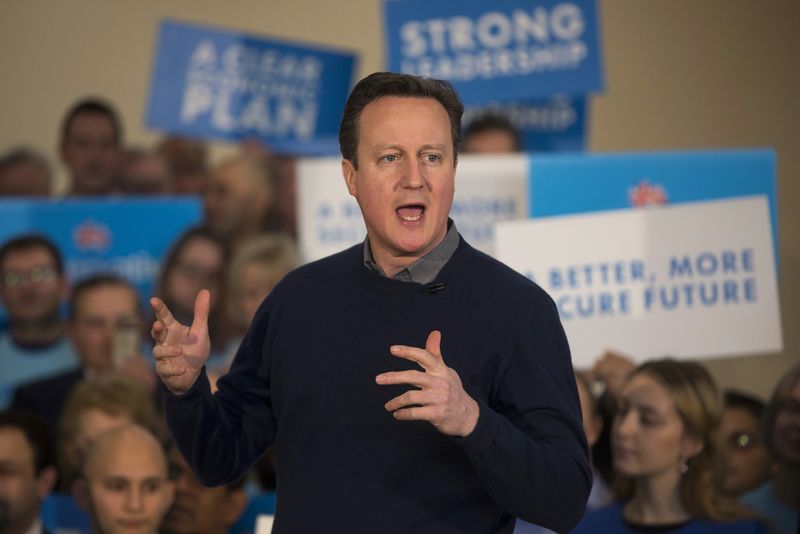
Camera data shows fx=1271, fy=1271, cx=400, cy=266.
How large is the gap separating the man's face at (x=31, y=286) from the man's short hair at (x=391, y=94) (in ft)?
9.98

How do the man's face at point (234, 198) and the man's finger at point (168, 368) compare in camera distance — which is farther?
the man's face at point (234, 198)

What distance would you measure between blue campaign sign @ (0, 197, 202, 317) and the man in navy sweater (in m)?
2.79

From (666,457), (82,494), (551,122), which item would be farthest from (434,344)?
(551,122)

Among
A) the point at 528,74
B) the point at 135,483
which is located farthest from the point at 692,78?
the point at 135,483

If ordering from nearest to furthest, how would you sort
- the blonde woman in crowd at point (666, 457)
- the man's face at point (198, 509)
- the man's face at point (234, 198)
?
1. the blonde woman in crowd at point (666, 457)
2. the man's face at point (198, 509)
3. the man's face at point (234, 198)

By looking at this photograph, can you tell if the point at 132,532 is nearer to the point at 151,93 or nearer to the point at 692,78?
the point at 151,93

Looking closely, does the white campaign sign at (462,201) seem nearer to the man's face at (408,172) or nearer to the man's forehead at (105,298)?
the man's forehead at (105,298)

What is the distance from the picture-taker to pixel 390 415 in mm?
1900

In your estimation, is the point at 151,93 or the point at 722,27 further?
the point at 722,27

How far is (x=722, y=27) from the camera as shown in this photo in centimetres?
707

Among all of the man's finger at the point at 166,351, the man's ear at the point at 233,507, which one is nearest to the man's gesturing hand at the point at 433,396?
the man's finger at the point at 166,351

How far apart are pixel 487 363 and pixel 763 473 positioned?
2.57 metres

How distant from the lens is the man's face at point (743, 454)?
412 cm

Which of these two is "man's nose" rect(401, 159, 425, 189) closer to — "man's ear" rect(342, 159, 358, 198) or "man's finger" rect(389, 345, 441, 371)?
"man's ear" rect(342, 159, 358, 198)
